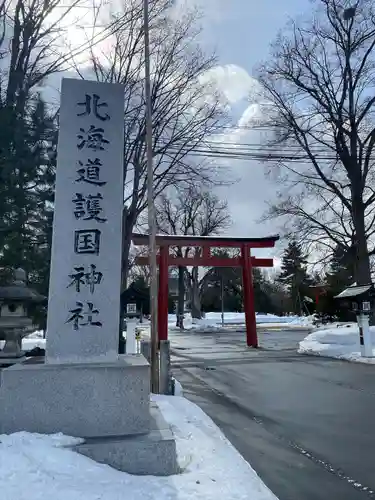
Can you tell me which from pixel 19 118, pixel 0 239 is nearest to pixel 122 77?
pixel 19 118

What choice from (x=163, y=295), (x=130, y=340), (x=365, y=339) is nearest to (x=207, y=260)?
(x=163, y=295)

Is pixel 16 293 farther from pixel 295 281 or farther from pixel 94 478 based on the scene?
pixel 295 281

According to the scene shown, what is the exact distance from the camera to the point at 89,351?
4836 millimetres

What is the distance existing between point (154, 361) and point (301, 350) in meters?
9.94

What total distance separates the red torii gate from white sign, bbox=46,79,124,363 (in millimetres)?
12829

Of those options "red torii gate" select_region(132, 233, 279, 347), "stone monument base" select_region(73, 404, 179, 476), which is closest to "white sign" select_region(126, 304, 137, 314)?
"red torii gate" select_region(132, 233, 279, 347)

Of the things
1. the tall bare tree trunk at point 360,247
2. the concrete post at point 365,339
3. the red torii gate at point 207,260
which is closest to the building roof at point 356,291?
the concrete post at point 365,339

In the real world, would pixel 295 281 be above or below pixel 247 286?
above

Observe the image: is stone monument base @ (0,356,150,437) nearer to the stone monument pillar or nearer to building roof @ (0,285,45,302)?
the stone monument pillar

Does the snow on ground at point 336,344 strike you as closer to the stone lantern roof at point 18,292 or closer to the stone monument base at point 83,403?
the stone lantern roof at point 18,292

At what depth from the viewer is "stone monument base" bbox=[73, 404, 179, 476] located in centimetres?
392

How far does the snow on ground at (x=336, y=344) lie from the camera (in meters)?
14.7

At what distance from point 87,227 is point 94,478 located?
268cm

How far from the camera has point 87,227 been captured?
5.12 meters
